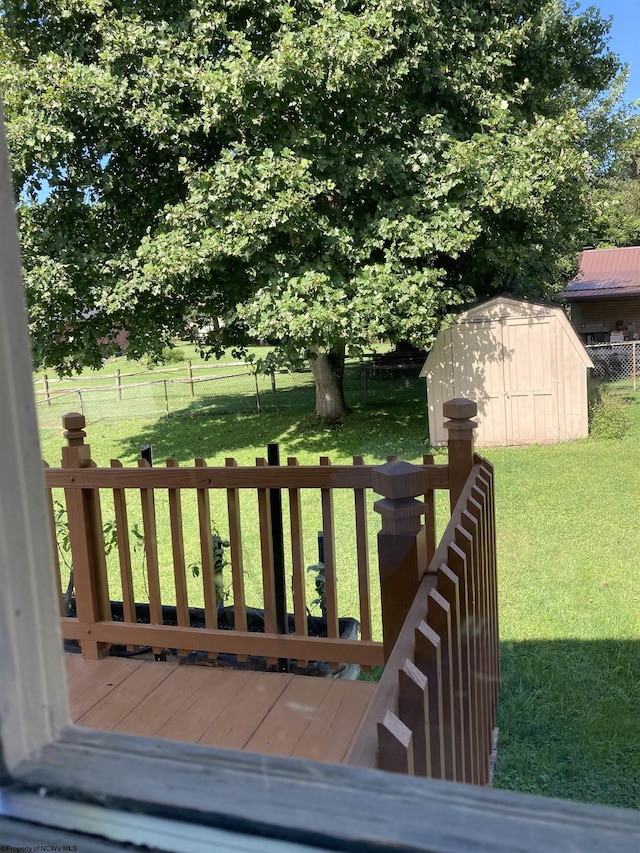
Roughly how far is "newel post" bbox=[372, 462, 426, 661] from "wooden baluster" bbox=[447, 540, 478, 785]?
0.22 feet

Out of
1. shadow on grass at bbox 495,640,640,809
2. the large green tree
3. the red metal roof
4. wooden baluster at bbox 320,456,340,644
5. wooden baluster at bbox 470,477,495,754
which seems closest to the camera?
wooden baluster at bbox 470,477,495,754

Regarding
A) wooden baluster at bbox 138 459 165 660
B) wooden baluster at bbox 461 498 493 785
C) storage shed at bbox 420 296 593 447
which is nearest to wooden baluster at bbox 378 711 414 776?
wooden baluster at bbox 461 498 493 785

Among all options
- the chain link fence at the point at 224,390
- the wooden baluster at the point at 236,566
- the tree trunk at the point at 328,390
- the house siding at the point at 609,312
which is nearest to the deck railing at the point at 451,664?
the wooden baluster at the point at 236,566

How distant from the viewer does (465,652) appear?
1.30 meters

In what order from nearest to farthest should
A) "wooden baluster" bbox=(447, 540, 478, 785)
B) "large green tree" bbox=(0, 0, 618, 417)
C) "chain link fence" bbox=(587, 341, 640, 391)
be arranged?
"wooden baluster" bbox=(447, 540, 478, 785)
"large green tree" bbox=(0, 0, 618, 417)
"chain link fence" bbox=(587, 341, 640, 391)

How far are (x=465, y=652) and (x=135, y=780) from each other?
1001 millimetres

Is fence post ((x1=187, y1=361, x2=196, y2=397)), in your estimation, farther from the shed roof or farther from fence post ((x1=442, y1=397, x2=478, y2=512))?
fence post ((x1=442, y1=397, x2=478, y2=512))

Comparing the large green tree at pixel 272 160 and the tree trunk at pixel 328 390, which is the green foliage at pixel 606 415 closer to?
the large green tree at pixel 272 160

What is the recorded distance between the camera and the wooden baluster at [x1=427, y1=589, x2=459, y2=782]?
39.1 inches

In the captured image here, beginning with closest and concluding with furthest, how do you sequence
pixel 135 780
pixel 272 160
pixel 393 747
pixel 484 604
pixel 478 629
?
pixel 135 780 → pixel 393 747 → pixel 478 629 → pixel 484 604 → pixel 272 160

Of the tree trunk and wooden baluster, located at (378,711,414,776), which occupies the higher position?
wooden baluster, located at (378,711,414,776)

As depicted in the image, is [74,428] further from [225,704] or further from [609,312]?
[609,312]

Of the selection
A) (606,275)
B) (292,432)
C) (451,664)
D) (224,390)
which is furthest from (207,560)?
(606,275)

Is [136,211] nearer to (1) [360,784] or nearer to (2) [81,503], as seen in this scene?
(2) [81,503]
